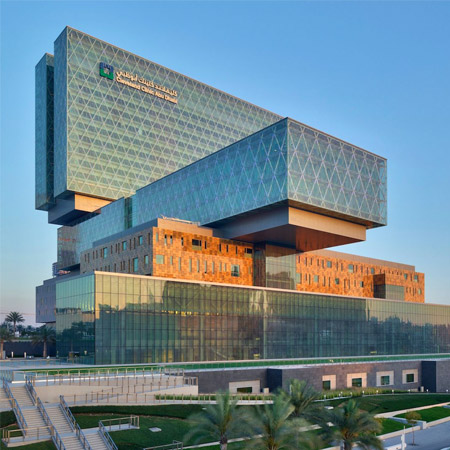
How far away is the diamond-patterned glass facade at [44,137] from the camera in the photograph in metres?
116

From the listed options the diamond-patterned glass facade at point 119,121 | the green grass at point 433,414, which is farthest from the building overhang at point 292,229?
the diamond-patterned glass facade at point 119,121

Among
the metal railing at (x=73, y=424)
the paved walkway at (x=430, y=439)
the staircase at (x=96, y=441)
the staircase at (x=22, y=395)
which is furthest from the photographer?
the paved walkway at (x=430, y=439)

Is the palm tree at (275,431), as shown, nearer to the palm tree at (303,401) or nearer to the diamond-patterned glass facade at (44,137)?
the palm tree at (303,401)

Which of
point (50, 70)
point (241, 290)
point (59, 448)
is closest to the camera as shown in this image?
point (59, 448)

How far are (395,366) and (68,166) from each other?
72943 millimetres

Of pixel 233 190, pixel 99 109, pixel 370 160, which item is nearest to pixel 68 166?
pixel 99 109

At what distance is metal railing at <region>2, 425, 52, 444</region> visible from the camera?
2920 centimetres

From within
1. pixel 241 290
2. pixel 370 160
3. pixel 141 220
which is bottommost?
pixel 241 290

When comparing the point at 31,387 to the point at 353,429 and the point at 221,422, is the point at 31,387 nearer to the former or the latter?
the point at 221,422

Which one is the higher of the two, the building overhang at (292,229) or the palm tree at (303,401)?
the building overhang at (292,229)

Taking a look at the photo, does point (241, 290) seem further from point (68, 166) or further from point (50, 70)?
point (50, 70)

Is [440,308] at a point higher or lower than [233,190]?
lower

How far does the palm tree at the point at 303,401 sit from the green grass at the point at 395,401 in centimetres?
1125

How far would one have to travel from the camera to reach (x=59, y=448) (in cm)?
2870
